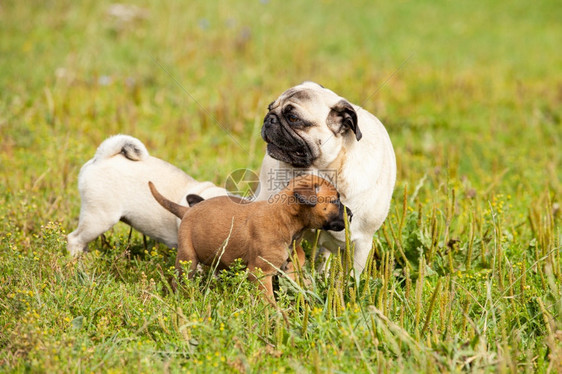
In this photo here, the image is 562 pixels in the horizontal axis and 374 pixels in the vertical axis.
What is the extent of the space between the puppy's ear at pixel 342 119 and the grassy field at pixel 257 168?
0.84 m

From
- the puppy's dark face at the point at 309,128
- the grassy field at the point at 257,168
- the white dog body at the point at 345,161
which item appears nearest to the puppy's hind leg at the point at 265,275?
the grassy field at the point at 257,168

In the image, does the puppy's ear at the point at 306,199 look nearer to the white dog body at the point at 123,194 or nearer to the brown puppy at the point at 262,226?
the brown puppy at the point at 262,226

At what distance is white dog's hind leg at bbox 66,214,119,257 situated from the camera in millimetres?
4895

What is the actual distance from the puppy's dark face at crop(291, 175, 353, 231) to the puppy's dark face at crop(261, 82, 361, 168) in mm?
252

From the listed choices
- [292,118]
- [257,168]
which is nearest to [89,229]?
[292,118]

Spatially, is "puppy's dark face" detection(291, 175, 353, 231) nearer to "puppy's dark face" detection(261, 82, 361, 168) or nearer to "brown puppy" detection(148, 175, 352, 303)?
"brown puppy" detection(148, 175, 352, 303)

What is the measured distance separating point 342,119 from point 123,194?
6.18ft

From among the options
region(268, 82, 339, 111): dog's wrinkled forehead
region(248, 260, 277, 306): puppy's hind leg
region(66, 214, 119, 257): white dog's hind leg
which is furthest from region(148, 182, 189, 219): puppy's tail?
region(268, 82, 339, 111): dog's wrinkled forehead

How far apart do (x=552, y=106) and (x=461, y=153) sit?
302cm

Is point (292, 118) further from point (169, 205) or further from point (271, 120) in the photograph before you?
point (169, 205)

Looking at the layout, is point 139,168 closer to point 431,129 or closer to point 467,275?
point 467,275

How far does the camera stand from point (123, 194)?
16.2 feet

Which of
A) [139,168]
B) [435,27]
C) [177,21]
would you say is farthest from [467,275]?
[435,27]

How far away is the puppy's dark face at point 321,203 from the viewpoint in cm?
405
